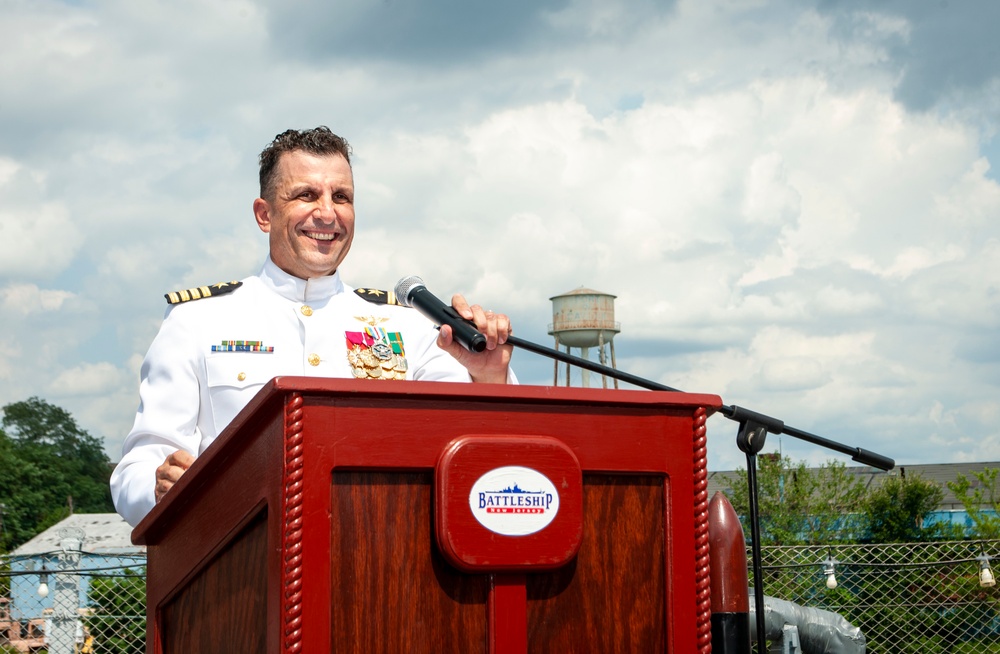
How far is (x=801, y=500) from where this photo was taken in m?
23.7

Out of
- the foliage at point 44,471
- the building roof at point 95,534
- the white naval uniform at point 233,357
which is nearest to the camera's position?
the white naval uniform at point 233,357

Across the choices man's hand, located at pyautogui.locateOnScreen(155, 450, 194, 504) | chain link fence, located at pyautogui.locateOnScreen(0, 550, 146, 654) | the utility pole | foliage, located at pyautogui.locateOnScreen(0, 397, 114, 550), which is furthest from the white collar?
foliage, located at pyautogui.locateOnScreen(0, 397, 114, 550)

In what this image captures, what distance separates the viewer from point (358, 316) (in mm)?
3078

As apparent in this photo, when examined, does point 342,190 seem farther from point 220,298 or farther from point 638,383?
point 638,383

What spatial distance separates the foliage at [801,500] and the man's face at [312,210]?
57.7 ft

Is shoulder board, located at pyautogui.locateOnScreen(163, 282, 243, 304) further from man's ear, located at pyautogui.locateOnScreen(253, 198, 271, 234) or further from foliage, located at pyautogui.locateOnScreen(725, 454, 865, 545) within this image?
foliage, located at pyautogui.locateOnScreen(725, 454, 865, 545)

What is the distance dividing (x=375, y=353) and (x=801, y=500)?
2196cm

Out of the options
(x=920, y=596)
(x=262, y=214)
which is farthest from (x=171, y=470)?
(x=920, y=596)

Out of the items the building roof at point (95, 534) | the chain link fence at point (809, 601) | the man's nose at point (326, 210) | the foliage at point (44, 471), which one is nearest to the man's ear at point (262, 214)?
the man's nose at point (326, 210)

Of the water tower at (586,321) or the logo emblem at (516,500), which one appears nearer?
the logo emblem at (516,500)

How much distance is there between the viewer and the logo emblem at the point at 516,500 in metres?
1.75

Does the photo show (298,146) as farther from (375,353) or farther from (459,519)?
(459,519)

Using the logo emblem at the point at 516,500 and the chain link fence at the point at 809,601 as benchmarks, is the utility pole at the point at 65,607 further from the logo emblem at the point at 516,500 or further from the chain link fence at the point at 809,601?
the logo emblem at the point at 516,500

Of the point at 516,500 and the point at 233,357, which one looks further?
the point at 233,357
